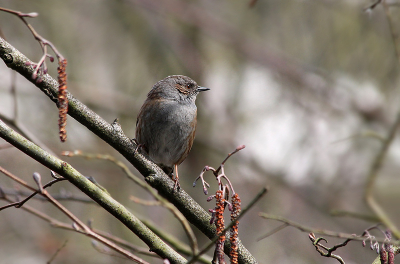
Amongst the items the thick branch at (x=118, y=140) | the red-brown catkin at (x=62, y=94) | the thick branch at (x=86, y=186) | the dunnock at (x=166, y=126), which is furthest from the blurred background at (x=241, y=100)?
the red-brown catkin at (x=62, y=94)

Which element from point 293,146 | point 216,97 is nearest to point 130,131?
point 216,97

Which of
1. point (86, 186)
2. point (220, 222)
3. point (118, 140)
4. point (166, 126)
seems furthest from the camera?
point (166, 126)

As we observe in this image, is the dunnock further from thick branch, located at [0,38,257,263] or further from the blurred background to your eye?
the blurred background

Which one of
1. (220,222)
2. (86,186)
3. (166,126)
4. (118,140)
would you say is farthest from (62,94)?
(166,126)

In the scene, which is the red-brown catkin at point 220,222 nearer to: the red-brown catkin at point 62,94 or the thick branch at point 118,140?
the thick branch at point 118,140

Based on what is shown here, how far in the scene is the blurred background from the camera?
7691 mm

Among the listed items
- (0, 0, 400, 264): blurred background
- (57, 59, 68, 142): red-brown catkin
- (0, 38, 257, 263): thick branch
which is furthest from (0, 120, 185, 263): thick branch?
(0, 0, 400, 264): blurred background

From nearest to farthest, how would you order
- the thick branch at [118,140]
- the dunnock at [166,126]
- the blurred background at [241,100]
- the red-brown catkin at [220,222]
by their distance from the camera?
the red-brown catkin at [220,222]
the thick branch at [118,140]
the dunnock at [166,126]
the blurred background at [241,100]

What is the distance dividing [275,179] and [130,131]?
323cm

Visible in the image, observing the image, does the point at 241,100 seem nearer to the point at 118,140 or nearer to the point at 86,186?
the point at 118,140

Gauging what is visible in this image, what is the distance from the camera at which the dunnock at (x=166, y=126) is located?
4699 millimetres

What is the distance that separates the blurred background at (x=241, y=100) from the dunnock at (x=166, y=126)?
2990 millimetres

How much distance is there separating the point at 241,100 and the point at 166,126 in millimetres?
→ 4844

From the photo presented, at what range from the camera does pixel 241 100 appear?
9312 millimetres
